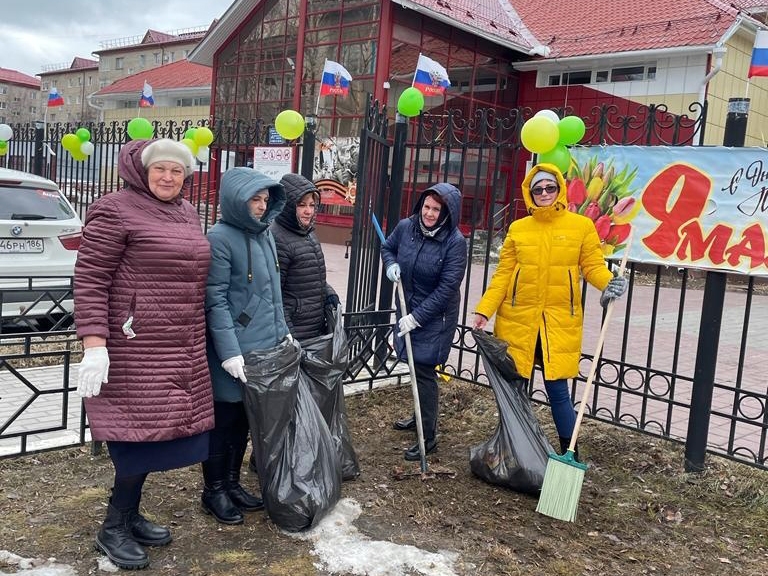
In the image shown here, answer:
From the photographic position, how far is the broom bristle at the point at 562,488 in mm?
3205

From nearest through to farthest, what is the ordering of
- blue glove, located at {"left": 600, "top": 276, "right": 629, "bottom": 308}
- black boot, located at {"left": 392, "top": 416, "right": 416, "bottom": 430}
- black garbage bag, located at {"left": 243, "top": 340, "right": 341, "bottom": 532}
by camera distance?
black garbage bag, located at {"left": 243, "top": 340, "right": 341, "bottom": 532}
blue glove, located at {"left": 600, "top": 276, "right": 629, "bottom": 308}
black boot, located at {"left": 392, "top": 416, "right": 416, "bottom": 430}

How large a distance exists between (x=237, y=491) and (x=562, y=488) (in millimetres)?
1598

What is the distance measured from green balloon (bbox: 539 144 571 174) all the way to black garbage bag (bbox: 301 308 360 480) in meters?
1.67

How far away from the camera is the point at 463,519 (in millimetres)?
3273

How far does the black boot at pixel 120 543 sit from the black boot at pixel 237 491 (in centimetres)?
56

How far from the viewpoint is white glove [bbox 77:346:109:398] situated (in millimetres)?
2395

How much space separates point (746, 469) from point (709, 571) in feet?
4.01

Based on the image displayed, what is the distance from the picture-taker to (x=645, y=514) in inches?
136

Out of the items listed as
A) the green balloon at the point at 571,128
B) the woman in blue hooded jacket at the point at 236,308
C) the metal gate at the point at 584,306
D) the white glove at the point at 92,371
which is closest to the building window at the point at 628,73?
the metal gate at the point at 584,306

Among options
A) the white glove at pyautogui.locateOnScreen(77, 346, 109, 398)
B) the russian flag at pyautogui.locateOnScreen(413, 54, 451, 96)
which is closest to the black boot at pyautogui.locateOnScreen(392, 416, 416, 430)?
the white glove at pyautogui.locateOnScreen(77, 346, 109, 398)

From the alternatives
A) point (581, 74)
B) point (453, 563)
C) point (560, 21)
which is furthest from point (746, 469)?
point (560, 21)

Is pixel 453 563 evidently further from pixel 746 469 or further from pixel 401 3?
pixel 401 3

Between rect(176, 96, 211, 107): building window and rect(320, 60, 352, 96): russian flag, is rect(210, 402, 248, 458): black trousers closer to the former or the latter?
rect(320, 60, 352, 96): russian flag

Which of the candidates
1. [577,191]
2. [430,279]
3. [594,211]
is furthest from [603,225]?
[430,279]
